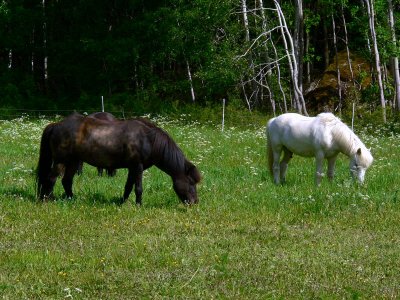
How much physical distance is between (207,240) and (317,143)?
17.9 ft

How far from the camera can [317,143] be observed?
530 inches

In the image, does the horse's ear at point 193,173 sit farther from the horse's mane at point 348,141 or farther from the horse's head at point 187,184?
the horse's mane at point 348,141

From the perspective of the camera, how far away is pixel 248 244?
8500 mm

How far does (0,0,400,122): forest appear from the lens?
102 feet

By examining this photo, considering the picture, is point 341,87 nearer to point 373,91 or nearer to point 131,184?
point 373,91

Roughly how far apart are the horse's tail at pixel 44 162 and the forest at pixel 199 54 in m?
19.0

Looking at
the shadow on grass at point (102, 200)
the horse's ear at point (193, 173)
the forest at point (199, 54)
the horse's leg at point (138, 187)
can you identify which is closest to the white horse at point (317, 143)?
the horse's ear at point (193, 173)

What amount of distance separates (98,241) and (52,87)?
125 feet

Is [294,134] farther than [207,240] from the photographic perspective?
Yes

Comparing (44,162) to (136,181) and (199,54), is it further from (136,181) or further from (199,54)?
(199,54)

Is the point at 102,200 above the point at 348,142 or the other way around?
the other way around

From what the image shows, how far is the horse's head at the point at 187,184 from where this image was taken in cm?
1096

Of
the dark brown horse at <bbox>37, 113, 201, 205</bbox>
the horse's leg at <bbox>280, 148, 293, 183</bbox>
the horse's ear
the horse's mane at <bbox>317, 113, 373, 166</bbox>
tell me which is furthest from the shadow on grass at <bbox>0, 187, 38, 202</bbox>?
the horse's mane at <bbox>317, 113, 373, 166</bbox>

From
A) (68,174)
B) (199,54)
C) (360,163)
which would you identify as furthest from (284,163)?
(199,54)
